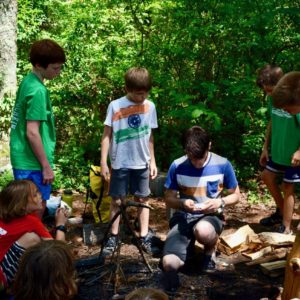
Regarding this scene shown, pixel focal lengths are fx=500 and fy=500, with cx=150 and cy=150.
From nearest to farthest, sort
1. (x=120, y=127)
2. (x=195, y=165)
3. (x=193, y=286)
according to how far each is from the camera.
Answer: (x=193, y=286), (x=195, y=165), (x=120, y=127)

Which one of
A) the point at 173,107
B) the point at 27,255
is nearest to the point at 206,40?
the point at 173,107

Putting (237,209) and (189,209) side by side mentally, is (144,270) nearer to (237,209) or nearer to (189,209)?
(189,209)

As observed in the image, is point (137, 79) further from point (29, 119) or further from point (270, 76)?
point (270, 76)

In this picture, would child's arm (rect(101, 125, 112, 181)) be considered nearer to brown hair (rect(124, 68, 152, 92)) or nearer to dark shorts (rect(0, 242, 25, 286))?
brown hair (rect(124, 68, 152, 92))

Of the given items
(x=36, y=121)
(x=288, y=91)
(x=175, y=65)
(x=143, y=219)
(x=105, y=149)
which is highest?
(x=175, y=65)

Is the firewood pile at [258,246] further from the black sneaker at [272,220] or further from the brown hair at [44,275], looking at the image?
the brown hair at [44,275]

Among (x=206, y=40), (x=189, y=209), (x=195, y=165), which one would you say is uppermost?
(x=206, y=40)

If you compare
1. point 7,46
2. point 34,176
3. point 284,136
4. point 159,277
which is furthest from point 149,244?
point 7,46

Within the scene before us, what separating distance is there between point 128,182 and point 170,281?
44.7 inches

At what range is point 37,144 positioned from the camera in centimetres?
382

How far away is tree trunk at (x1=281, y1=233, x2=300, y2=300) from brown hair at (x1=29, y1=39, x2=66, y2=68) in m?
2.20

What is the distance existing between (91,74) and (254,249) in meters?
4.38

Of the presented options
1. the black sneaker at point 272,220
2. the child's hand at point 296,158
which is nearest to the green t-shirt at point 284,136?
the child's hand at point 296,158

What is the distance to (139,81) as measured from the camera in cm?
442
